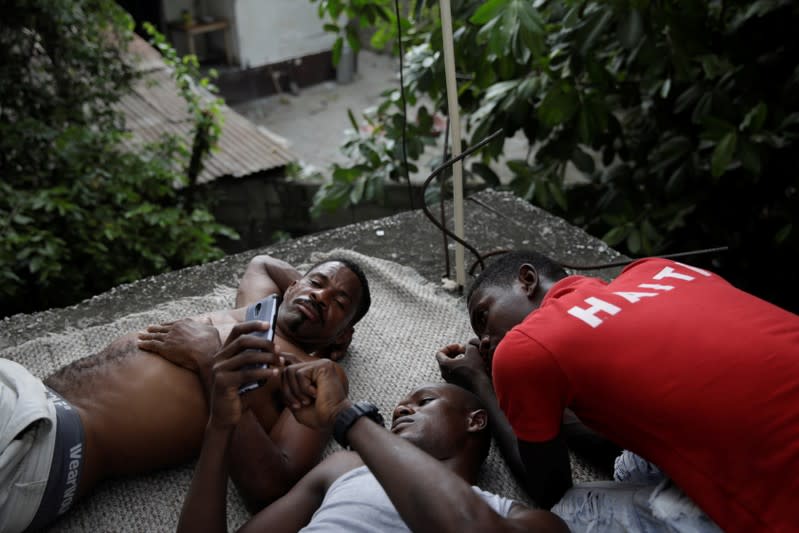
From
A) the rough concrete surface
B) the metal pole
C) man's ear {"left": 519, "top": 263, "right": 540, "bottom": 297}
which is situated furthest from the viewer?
the rough concrete surface

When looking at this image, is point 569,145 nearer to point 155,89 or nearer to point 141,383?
point 141,383

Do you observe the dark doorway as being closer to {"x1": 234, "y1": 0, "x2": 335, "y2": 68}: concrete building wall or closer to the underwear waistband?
{"x1": 234, "y1": 0, "x2": 335, "y2": 68}: concrete building wall

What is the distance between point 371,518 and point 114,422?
27.1 inches

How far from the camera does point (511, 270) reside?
1882mm

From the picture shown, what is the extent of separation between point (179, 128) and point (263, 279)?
8.44ft

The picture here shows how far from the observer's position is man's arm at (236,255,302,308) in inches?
92.9

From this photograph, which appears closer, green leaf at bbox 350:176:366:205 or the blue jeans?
the blue jeans

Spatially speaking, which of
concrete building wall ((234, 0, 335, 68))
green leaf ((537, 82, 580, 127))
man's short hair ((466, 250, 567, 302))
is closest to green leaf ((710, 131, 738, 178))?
green leaf ((537, 82, 580, 127))

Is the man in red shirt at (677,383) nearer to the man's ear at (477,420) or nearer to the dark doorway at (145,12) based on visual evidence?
the man's ear at (477,420)

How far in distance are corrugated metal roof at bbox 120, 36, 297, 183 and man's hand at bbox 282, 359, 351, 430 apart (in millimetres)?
3092

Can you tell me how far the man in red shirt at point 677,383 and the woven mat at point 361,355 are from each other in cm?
51

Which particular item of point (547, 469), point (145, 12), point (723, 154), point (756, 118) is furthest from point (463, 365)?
point (145, 12)

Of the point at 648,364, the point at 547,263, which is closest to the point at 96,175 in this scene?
the point at 547,263

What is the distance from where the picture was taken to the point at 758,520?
51.3 inches
